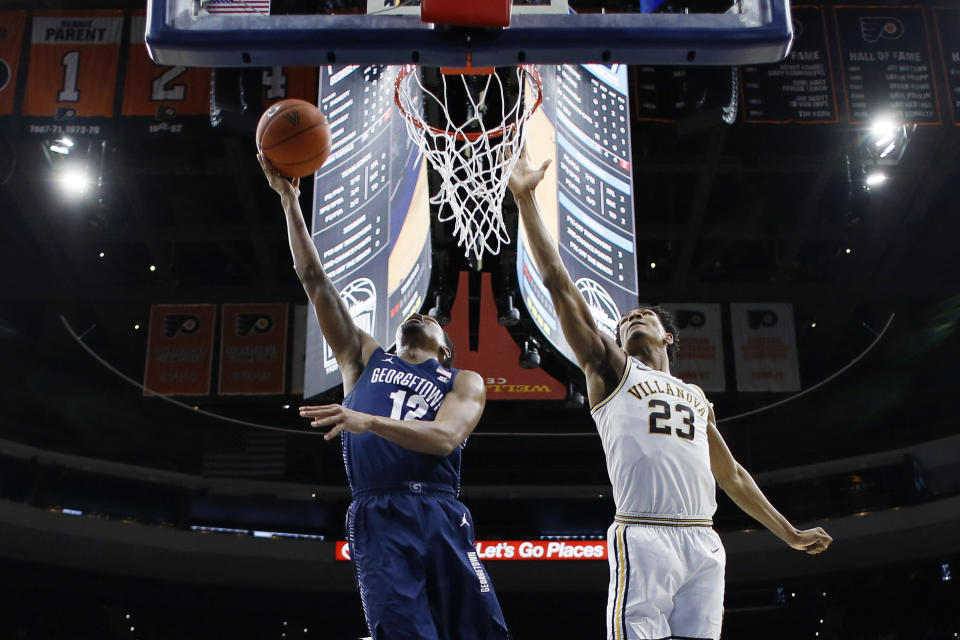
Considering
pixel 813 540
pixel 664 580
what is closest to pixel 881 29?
pixel 813 540

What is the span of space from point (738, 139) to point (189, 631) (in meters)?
14.1

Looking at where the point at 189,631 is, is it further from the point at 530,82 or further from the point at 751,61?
the point at 751,61

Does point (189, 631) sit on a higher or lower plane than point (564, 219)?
lower

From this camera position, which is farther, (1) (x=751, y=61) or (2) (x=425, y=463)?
(1) (x=751, y=61)

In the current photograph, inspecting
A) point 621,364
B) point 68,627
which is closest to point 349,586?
point 68,627

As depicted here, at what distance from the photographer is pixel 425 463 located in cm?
304

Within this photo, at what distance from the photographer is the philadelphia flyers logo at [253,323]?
1298 centimetres

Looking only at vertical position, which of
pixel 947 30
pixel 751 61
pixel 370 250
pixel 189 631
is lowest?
pixel 189 631

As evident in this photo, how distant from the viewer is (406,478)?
3012mm

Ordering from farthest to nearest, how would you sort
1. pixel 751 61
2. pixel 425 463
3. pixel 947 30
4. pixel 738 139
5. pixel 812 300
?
1. pixel 812 300
2. pixel 738 139
3. pixel 947 30
4. pixel 751 61
5. pixel 425 463

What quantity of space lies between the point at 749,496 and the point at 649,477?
2.66ft

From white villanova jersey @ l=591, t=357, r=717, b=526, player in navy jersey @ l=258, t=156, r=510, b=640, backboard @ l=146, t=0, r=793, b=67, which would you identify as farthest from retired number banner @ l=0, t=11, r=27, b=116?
white villanova jersey @ l=591, t=357, r=717, b=526

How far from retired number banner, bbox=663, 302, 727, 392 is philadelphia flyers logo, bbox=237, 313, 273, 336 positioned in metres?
5.85

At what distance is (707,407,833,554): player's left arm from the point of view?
3.71m
